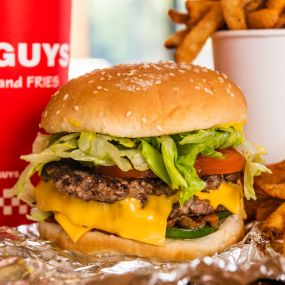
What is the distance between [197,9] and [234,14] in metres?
0.20

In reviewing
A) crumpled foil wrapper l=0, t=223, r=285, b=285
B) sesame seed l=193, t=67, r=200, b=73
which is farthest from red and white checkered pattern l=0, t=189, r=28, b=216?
sesame seed l=193, t=67, r=200, b=73

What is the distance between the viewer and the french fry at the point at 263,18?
2.36 metres

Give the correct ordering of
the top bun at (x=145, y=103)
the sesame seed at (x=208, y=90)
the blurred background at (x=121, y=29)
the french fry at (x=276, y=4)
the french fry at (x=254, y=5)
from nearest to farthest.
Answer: the top bun at (x=145, y=103), the sesame seed at (x=208, y=90), the french fry at (x=276, y=4), the french fry at (x=254, y=5), the blurred background at (x=121, y=29)

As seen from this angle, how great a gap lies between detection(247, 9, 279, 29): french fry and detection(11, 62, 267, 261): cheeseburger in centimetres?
46

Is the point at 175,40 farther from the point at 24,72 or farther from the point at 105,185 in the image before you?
the point at 105,185

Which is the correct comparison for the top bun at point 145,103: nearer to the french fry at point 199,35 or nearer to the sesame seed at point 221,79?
the sesame seed at point 221,79

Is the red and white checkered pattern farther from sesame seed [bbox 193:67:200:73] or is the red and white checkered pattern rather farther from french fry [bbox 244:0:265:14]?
french fry [bbox 244:0:265:14]

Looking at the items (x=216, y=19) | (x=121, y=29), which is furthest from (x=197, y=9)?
(x=121, y=29)

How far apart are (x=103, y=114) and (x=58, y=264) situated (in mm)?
465

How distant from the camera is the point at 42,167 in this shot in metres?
2.13

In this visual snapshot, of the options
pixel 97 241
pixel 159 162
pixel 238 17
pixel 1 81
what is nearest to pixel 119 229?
pixel 97 241

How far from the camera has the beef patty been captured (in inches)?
75.5

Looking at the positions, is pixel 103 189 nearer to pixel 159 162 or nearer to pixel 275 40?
pixel 159 162

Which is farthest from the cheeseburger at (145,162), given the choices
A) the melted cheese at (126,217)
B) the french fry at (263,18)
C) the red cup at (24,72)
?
the french fry at (263,18)
